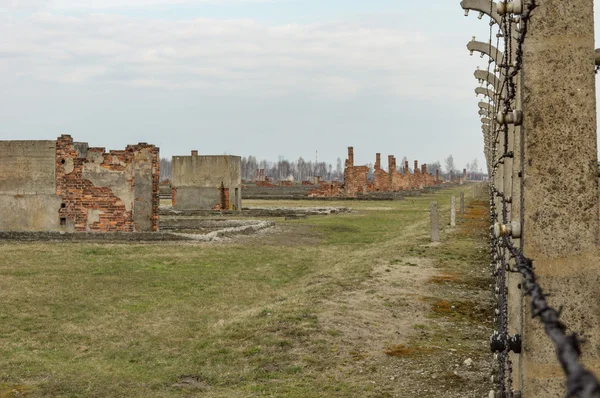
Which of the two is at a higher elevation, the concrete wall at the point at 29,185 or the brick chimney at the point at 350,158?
the brick chimney at the point at 350,158

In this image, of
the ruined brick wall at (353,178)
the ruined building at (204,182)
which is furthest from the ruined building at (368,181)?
the ruined building at (204,182)

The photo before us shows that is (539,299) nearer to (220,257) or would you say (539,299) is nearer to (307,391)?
(307,391)

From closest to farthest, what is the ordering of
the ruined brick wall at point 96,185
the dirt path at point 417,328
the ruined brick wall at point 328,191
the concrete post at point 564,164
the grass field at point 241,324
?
the concrete post at point 564,164, the dirt path at point 417,328, the grass field at point 241,324, the ruined brick wall at point 96,185, the ruined brick wall at point 328,191

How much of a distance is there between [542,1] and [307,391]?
3.75 metres

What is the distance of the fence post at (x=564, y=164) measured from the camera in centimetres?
327

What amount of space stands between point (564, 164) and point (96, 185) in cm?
1660

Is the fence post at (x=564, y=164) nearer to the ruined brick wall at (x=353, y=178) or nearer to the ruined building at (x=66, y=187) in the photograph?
the ruined building at (x=66, y=187)

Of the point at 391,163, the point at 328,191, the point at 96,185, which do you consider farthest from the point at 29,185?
the point at 391,163

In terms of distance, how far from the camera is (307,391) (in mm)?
5906

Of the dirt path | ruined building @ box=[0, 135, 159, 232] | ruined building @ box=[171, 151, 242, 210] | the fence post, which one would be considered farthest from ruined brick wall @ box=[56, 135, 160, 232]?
the fence post

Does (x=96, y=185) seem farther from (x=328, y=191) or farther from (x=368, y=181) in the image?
(x=368, y=181)

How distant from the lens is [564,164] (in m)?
3.28

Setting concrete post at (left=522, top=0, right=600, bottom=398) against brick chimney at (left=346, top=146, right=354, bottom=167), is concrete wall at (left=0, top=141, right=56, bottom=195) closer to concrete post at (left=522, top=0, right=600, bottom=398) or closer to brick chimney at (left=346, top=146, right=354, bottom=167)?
concrete post at (left=522, top=0, right=600, bottom=398)

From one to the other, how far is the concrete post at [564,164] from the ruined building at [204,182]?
91.7ft
